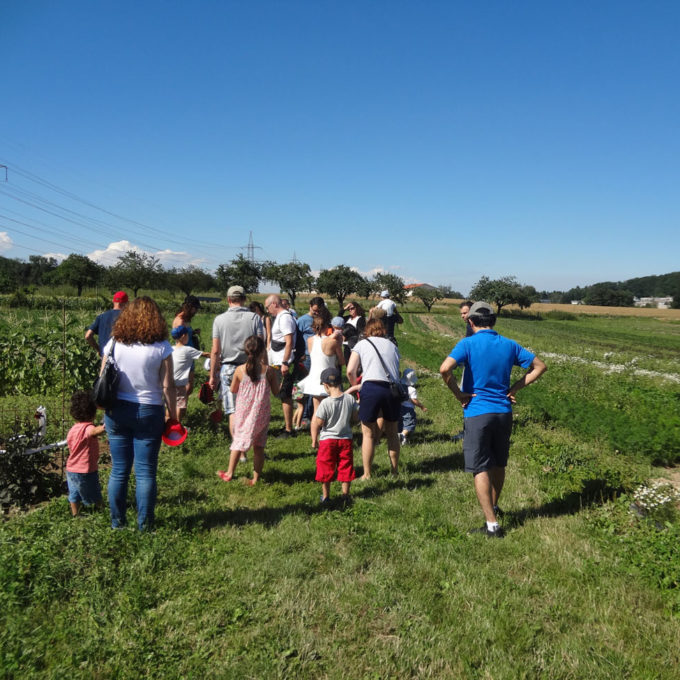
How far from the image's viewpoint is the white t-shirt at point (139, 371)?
3.69 meters

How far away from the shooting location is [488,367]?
4.21 meters

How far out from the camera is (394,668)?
270cm

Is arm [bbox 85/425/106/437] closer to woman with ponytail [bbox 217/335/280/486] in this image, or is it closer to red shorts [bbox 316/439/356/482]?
woman with ponytail [bbox 217/335/280/486]

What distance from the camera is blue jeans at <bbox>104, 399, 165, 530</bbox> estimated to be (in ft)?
12.2

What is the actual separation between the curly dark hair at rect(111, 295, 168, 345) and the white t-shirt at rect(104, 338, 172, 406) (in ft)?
0.18

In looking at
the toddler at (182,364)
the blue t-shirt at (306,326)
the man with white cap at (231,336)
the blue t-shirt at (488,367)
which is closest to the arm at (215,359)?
the man with white cap at (231,336)

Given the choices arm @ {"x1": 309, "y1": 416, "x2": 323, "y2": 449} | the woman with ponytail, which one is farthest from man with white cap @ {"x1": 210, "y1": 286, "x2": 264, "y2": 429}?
arm @ {"x1": 309, "y1": 416, "x2": 323, "y2": 449}

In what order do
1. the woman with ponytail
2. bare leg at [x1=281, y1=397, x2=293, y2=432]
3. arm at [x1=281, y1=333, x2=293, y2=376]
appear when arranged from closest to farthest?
the woman with ponytail < arm at [x1=281, y1=333, x2=293, y2=376] < bare leg at [x1=281, y1=397, x2=293, y2=432]

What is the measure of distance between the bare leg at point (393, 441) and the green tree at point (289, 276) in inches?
3018

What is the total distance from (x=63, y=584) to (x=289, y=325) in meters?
4.28

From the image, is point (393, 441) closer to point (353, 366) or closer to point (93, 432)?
point (353, 366)

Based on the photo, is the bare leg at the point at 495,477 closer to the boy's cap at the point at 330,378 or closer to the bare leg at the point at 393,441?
the bare leg at the point at 393,441

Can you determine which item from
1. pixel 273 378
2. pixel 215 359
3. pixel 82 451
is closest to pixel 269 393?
pixel 273 378

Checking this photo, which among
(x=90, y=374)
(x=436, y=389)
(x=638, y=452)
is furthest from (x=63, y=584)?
(x=436, y=389)
